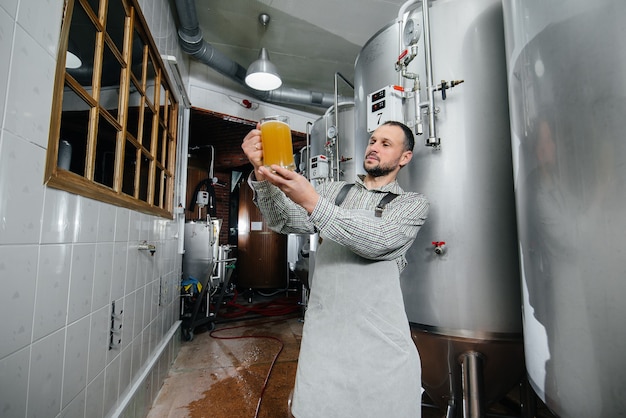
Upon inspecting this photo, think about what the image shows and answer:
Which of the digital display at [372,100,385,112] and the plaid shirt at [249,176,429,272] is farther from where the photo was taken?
the digital display at [372,100,385,112]

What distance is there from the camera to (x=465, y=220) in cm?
141

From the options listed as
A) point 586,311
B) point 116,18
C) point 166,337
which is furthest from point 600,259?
point 166,337

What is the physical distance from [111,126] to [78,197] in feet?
2.10

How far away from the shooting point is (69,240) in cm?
114

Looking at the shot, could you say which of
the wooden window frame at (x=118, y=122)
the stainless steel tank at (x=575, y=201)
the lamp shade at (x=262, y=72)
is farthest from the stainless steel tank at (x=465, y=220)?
the lamp shade at (x=262, y=72)

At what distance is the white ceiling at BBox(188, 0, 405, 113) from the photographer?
130 inches

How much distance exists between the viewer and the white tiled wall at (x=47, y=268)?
0.83 metres

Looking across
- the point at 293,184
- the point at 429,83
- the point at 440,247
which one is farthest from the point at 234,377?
the point at 429,83

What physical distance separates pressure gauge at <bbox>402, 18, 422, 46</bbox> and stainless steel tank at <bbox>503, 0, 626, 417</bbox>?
0.50 m

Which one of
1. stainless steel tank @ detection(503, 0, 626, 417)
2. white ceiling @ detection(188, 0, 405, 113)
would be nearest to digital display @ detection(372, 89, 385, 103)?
stainless steel tank @ detection(503, 0, 626, 417)

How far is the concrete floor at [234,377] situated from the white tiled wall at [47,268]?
18.8 inches

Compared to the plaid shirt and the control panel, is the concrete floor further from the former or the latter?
the control panel

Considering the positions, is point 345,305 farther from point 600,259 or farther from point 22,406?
point 22,406

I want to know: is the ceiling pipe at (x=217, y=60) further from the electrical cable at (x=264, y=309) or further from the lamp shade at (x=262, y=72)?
the electrical cable at (x=264, y=309)
